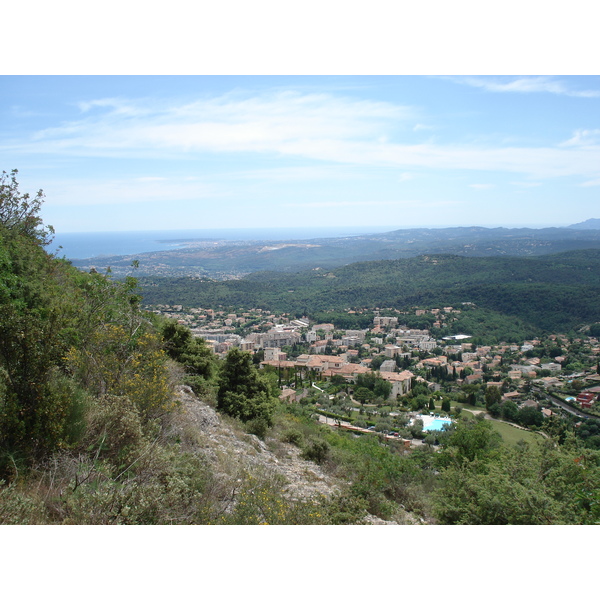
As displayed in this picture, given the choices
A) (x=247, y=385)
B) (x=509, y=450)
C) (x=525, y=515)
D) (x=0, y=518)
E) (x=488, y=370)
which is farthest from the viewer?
(x=488, y=370)

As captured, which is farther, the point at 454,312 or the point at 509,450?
the point at 454,312

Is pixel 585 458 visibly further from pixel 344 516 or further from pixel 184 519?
pixel 184 519

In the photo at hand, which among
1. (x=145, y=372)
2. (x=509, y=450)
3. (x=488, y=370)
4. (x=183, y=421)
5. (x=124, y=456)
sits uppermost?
(x=145, y=372)

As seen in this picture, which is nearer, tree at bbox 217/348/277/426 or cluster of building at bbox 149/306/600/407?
tree at bbox 217/348/277/426

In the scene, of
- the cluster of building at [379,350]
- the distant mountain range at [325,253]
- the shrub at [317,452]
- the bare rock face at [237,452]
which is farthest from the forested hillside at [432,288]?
the shrub at [317,452]

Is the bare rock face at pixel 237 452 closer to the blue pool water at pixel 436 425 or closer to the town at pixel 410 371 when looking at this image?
the town at pixel 410 371

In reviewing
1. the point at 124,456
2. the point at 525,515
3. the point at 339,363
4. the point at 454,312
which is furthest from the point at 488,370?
the point at 124,456

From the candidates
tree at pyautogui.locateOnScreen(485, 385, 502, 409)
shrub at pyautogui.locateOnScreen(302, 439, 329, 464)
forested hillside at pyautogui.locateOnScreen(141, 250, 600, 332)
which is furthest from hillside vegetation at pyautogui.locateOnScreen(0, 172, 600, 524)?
forested hillside at pyautogui.locateOnScreen(141, 250, 600, 332)

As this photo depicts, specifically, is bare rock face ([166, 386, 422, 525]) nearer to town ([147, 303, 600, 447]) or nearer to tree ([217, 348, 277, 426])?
tree ([217, 348, 277, 426])
